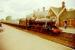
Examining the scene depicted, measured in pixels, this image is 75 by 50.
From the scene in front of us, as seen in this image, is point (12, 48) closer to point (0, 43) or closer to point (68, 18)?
point (0, 43)

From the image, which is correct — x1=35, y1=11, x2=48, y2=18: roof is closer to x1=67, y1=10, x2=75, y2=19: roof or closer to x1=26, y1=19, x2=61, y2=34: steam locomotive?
x1=26, y1=19, x2=61, y2=34: steam locomotive

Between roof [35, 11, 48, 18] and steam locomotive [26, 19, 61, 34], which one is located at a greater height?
roof [35, 11, 48, 18]

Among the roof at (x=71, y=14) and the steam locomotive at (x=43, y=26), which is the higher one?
the roof at (x=71, y=14)

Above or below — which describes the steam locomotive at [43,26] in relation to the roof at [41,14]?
below

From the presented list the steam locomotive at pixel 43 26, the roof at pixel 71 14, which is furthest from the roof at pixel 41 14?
the roof at pixel 71 14

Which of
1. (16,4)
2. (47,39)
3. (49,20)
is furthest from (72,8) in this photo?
(16,4)

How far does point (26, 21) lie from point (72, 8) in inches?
14.8

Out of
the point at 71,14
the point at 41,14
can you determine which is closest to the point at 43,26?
the point at 41,14

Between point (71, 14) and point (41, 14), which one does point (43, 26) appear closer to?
point (41, 14)

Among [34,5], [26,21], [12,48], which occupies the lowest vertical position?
[12,48]

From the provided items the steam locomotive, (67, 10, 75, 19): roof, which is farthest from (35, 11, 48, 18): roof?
(67, 10, 75, 19): roof

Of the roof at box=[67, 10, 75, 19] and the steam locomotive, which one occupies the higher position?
the roof at box=[67, 10, 75, 19]

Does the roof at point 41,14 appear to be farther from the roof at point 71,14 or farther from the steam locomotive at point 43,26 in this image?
the roof at point 71,14

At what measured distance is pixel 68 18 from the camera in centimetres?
137
